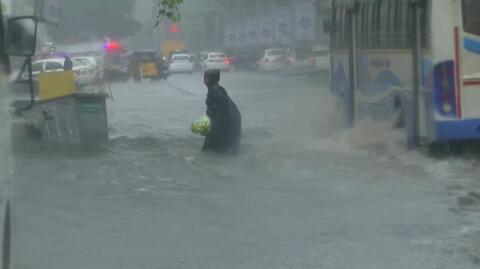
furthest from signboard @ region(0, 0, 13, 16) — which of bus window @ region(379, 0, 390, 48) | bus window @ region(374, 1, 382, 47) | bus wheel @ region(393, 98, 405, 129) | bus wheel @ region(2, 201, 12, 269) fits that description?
bus window @ region(374, 1, 382, 47)

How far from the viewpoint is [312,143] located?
1714 centimetres

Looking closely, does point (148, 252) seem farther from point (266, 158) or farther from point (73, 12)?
point (73, 12)

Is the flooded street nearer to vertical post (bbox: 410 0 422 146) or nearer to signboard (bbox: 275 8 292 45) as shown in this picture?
vertical post (bbox: 410 0 422 146)

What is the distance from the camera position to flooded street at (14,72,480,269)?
26.3 ft

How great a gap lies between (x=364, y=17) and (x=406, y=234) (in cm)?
759

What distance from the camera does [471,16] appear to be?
12.8 metres

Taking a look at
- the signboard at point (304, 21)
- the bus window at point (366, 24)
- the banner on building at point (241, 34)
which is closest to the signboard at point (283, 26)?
the signboard at point (304, 21)

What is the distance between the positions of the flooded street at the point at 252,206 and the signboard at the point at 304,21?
43.2 metres

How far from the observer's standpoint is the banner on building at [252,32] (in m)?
72.2

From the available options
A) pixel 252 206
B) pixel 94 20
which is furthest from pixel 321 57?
pixel 252 206

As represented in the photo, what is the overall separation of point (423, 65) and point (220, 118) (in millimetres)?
3137

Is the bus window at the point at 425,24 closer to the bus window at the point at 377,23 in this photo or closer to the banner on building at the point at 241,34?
the bus window at the point at 377,23

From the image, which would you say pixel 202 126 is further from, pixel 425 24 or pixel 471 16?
pixel 471 16

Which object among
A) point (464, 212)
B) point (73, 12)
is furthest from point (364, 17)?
point (73, 12)
